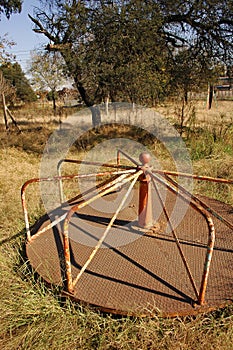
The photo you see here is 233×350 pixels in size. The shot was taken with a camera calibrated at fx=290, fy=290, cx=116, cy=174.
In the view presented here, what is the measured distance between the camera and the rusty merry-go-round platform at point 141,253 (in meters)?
1.85

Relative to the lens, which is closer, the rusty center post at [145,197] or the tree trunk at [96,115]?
the rusty center post at [145,197]

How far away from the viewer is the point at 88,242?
8.63ft

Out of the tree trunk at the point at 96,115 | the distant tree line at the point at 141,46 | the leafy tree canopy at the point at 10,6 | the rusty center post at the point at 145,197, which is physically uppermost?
the leafy tree canopy at the point at 10,6

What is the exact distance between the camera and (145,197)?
273 cm

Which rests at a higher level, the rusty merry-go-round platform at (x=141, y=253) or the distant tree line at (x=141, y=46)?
the distant tree line at (x=141, y=46)

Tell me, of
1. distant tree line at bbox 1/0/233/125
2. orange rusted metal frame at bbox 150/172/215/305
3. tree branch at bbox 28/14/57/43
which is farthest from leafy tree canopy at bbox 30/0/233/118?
orange rusted metal frame at bbox 150/172/215/305

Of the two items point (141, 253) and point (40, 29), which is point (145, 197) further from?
point (40, 29)

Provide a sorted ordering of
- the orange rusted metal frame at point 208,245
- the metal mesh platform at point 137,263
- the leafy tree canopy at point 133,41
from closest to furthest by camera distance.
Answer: the orange rusted metal frame at point 208,245 → the metal mesh platform at point 137,263 → the leafy tree canopy at point 133,41

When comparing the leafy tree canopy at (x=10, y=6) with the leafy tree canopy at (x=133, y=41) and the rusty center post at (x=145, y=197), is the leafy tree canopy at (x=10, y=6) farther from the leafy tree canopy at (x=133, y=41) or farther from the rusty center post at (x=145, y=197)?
the rusty center post at (x=145, y=197)

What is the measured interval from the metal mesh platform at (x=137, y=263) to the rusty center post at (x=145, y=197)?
10 centimetres

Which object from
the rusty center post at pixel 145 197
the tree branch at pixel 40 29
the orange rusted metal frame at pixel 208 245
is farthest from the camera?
the tree branch at pixel 40 29

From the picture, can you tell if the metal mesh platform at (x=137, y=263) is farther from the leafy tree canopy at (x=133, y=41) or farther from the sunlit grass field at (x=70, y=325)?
the leafy tree canopy at (x=133, y=41)

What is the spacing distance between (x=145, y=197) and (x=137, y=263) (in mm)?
660

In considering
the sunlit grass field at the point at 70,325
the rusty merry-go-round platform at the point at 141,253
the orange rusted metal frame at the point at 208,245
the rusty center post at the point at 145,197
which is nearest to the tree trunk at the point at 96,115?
the rusty merry-go-round platform at the point at 141,253
